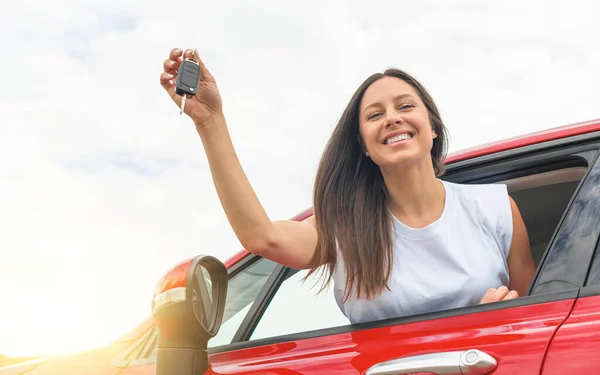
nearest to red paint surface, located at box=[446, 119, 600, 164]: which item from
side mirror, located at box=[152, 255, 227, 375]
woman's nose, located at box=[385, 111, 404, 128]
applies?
woman's nose, located at box=[385, 111, 404, 128]

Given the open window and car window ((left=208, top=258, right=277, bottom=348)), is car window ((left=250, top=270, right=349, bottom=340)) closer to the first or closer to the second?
car window ((left=208, top=258, right=277, bottom=348))

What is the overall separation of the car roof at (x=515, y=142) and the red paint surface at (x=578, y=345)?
2.10 ft

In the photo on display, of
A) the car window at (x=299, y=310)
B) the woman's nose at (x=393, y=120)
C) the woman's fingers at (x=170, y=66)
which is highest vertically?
the woman's fingers at (x=170, y=66)

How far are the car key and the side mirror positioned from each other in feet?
1.49

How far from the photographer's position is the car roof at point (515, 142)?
6.33ft

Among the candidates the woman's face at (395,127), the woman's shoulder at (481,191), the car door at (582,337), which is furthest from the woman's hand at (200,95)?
the car door at (582,337)

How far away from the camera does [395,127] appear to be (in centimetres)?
221

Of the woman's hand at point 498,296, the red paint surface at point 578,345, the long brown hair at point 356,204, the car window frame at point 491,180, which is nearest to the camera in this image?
the red paint surface at point 578,345

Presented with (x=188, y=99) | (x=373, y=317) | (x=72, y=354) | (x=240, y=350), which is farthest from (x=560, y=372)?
(x=72, y=354)

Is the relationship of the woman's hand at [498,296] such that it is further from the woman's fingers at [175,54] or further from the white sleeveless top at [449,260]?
the woman's fingers at [175,54]

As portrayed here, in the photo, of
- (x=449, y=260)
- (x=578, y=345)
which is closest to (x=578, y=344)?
(x=578, y=345)

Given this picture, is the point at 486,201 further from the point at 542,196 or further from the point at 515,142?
the point at 542,196

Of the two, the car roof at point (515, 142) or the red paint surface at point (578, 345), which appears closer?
the red paint surface at point (578, 345)

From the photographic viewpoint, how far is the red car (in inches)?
57.4
